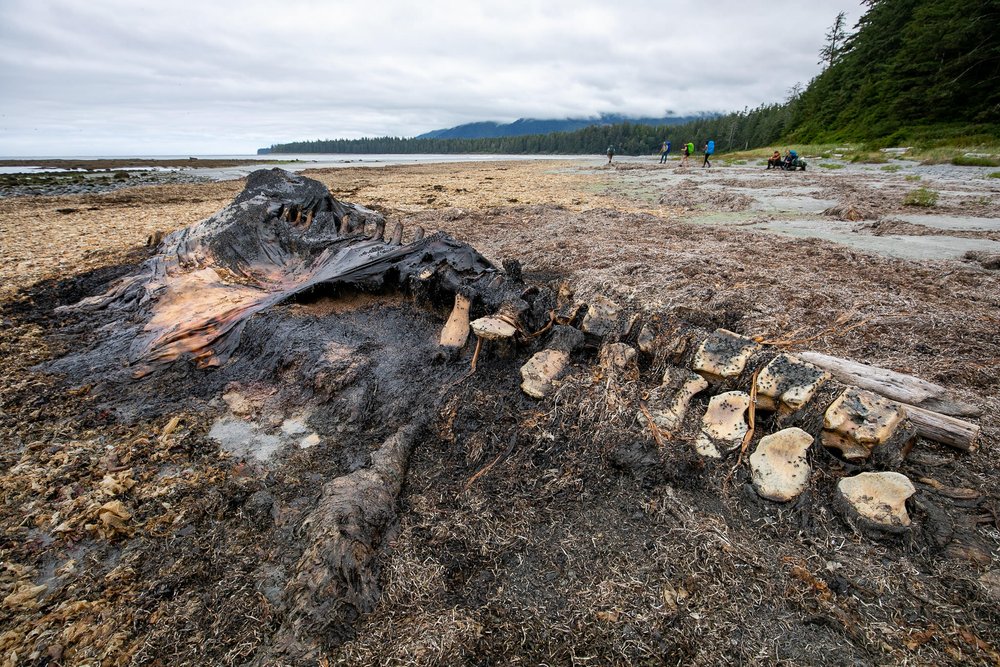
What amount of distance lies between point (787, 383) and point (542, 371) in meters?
1.54

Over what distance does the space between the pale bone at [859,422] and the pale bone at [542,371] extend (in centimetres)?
161

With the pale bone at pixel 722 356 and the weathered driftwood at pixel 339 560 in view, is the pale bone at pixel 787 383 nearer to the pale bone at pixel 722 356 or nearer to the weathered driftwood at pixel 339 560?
the pale bone at pixel 722 356

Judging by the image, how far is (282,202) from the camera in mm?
6336

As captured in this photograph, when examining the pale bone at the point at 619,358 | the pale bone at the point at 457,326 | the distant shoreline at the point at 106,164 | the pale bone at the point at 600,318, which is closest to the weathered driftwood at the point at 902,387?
the pale bone at the point at 619,358

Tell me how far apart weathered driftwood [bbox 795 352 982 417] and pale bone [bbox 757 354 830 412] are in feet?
0.76

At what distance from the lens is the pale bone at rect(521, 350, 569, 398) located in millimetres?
3088

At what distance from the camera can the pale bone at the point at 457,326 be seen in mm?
3627

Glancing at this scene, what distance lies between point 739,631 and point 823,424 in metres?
1.23

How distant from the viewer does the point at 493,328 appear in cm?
337

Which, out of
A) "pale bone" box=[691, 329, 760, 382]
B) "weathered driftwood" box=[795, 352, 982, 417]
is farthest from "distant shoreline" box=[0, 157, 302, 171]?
"weathered driftwood" box=[795, 352, 982, 417]

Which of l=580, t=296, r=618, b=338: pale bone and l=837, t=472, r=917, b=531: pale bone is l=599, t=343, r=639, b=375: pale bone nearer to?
l=580, t=296, r=618, b=338: pale bone

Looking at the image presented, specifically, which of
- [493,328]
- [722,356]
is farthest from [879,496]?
[493,328]

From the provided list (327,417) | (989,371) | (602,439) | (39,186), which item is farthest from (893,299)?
(39,186)

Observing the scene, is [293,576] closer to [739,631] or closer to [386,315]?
[739,631]
